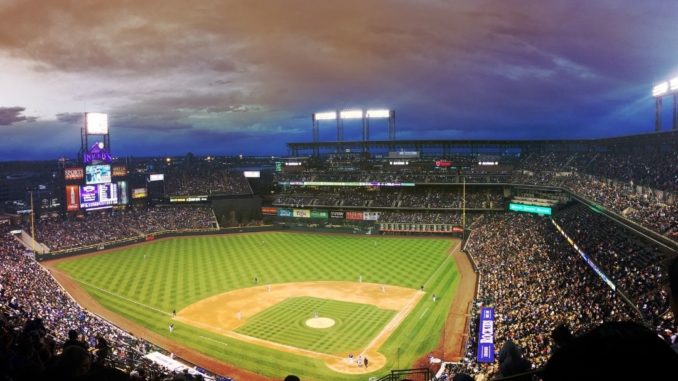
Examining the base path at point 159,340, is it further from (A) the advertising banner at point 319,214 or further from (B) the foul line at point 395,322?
(A) the advertising banner at point 319,214

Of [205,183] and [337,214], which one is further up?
[205,183]

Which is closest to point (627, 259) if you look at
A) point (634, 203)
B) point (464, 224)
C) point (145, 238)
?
point (634, 203)

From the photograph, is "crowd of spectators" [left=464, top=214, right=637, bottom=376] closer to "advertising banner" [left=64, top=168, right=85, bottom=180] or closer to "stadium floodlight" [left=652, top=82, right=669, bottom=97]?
"stadium floodlight" [left=652, top=82, right=669, bottom=97]

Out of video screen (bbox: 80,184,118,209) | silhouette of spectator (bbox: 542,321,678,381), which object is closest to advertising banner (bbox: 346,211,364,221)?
video screen (bbox: 80,184,118,209)

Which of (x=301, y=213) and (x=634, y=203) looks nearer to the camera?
(x=634, y=203)

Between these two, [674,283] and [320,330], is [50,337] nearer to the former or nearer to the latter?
[674,283]

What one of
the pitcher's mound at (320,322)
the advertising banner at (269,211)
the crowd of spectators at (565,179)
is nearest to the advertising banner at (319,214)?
the crowd of spectators at (565,179)
